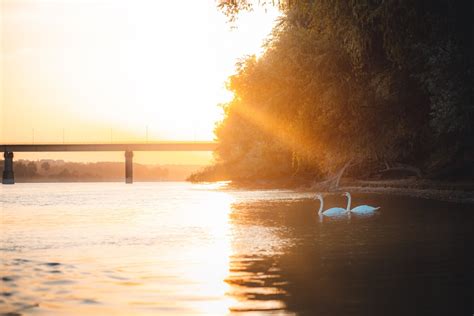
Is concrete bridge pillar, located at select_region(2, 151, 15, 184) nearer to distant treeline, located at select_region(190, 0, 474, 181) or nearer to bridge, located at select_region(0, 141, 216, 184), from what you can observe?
bridge, located at select_region(0, 141, 216, 184)

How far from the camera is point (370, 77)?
32.8m

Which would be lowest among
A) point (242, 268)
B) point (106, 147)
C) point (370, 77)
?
point (242, 268)

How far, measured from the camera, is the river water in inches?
476

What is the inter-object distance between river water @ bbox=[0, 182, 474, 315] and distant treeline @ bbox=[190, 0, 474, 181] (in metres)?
6.14

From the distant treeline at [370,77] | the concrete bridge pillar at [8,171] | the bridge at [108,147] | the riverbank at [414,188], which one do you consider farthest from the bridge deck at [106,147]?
the distant treeline at [370,77]

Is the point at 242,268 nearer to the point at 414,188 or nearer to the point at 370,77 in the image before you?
the point at 370,77

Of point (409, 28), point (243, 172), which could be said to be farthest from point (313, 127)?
point (243, 172)

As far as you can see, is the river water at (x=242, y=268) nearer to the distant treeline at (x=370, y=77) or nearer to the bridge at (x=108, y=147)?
the distant treeline at (x=370, y=77)

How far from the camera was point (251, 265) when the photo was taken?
55.9 ft

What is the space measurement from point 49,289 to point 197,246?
8.14 meters

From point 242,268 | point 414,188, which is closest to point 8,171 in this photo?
point 414,188

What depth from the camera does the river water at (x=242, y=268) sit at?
12.1 m

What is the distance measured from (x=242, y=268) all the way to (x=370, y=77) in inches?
719

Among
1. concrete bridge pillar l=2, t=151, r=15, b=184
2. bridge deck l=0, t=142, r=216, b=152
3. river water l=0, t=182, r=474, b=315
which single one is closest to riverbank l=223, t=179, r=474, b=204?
river water l=0, t=182, r=474, b=315
